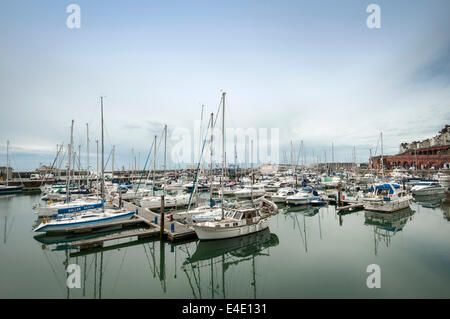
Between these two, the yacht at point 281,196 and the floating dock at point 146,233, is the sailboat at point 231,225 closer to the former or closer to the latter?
the floating dock at point 146,233

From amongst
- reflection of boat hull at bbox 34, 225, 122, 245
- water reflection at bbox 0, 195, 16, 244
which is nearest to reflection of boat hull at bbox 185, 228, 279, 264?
reflection of boat hull at bbox 34, 225, 122, 245

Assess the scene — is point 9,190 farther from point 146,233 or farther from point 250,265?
point 250,265

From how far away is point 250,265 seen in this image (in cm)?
1551

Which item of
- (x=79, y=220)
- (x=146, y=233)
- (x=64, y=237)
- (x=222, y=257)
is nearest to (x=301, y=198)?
(x=222, y=257)

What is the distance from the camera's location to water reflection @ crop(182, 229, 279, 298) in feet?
43.1

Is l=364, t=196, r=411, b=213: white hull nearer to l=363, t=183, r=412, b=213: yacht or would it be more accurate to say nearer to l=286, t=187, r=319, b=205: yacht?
l=363, t=183, r=412, b=213: yacht

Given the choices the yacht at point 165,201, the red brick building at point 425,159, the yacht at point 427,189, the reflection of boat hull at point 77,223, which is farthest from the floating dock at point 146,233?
the red brick building at point 425,159

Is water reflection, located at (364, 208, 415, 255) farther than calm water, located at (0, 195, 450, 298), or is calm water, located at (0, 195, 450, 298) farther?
water reflection, located at (364, 208, 415, 255)

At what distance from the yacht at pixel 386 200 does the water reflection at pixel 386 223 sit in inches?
27.5

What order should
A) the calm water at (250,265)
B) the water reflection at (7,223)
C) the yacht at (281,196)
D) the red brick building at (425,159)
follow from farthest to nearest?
the red brick building at (425,159) < the yacht at (281,196) < the water reflection at (7,223) < the calm water at (250,265)

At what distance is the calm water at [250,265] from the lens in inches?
470
